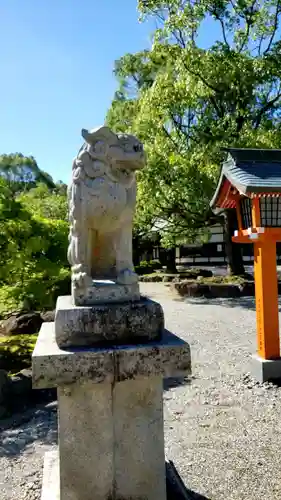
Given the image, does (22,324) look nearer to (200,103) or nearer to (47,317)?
(47,317)

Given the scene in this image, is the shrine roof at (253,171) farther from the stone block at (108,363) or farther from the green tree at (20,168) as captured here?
the green tree at (20,168)

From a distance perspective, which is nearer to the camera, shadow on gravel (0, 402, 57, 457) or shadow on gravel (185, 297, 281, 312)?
shadow on gravel (0, 402, 57, 457)

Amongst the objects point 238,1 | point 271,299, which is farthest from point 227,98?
point 271,299

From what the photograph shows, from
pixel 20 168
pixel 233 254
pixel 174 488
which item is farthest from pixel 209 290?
pixel 20 168

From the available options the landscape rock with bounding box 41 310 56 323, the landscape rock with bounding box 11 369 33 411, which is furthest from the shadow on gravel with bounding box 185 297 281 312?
the landscape rock with bounding box 11 369 33 411

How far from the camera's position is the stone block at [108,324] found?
234 centimetres

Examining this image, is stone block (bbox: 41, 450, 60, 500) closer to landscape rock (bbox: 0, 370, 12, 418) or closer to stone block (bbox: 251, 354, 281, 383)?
landscape rock (bbox: 0, 370, 12, 418)

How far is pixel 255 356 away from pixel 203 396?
1254 mm

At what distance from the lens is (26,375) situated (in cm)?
546

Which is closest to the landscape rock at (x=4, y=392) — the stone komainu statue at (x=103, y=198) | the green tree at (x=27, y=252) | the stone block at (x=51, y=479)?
the green tree at (x=27, y=252)

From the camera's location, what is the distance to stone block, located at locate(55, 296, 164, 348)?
7.66 feet

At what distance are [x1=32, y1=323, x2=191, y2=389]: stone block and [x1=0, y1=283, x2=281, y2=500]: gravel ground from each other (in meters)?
1.52

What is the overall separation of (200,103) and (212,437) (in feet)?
39.2

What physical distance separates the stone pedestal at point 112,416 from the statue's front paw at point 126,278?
0.40m
